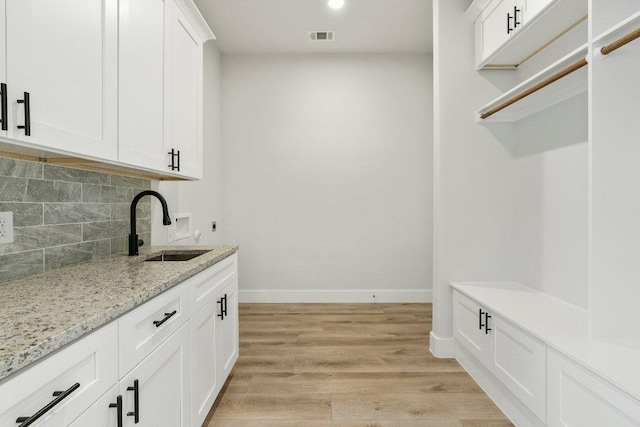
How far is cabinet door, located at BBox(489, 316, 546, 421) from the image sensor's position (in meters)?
1.58

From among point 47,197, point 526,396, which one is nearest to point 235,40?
point 47,197

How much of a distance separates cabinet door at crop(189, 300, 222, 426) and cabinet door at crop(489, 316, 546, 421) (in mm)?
1550

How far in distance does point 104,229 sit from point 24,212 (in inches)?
20.3

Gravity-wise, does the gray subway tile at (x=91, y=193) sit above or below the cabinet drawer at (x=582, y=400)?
above

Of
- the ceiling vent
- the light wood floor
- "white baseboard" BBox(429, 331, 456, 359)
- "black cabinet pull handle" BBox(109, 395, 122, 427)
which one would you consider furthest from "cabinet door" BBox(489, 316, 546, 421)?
the ceiling vent

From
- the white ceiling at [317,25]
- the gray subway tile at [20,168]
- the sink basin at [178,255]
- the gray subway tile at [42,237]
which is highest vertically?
the white ceiling at [317,25]

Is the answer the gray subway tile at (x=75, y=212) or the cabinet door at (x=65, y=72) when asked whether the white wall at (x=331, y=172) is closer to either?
the gray subway tile at (x=75, y=212)

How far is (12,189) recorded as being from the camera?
132 centimetres

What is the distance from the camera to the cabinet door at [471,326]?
213 centimetres

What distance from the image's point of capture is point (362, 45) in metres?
3.78

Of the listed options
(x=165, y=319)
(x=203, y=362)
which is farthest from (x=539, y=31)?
(x=203, y=362)

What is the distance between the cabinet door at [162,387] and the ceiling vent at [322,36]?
3.12 metres

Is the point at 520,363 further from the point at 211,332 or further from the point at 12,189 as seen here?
the point at 12,189

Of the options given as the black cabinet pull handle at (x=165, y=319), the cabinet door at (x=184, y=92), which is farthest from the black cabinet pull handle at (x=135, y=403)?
the cabinet door at (x=184, y=92)
